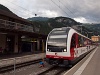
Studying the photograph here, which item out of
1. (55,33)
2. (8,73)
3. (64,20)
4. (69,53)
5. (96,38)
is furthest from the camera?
(64,20)

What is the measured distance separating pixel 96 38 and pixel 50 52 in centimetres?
8116

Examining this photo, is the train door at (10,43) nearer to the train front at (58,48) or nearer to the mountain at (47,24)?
the mountain at (47,24)

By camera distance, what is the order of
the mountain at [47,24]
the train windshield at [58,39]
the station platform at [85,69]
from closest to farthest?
the station platform at [85,69]
the train windshield at [58,39]
the mountain at [47,24]

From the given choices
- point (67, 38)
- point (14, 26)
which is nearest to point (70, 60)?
point (67, 38)

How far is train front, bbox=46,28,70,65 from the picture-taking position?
15.3 meters

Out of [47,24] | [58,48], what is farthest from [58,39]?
[47,24]

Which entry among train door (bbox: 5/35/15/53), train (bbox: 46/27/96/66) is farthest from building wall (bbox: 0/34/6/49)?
train (bbox: 46/27/96/66)

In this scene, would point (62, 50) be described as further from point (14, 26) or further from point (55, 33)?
point (14, 26)

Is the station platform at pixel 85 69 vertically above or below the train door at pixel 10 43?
below

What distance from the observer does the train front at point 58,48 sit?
50.3 feet

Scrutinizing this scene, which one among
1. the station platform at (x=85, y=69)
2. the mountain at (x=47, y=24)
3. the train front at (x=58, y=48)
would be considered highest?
the mountain at (x=47, y=24)

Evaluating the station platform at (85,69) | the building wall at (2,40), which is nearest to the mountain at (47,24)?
the building wall at (2,40)

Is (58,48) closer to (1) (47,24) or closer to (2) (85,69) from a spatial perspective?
(2) (85,69)

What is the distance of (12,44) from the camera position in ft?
109
